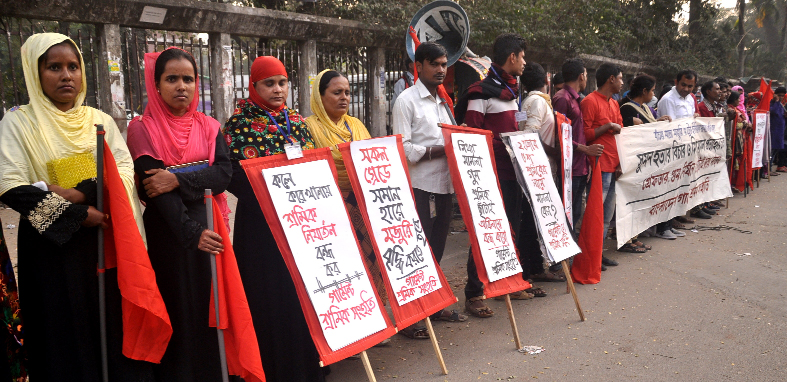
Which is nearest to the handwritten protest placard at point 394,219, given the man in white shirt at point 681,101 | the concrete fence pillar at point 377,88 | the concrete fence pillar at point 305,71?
the concrete fence pillar at point 305,71

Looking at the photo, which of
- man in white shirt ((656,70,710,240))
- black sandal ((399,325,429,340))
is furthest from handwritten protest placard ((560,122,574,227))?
man in white shirt ((656,70,710,240))

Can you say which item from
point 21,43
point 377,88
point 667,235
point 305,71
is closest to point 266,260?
point 21,43

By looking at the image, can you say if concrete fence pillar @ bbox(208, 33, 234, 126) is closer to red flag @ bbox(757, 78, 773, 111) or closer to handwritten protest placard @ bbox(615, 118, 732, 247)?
handwritten protest placard @ bbox(615, 118, 732, 247)

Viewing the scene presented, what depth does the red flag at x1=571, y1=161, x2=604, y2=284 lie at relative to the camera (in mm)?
5109

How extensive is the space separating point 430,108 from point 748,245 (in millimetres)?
4593

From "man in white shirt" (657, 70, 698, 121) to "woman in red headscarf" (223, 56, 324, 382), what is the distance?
6294 mm

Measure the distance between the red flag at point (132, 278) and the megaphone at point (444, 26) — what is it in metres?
4.97

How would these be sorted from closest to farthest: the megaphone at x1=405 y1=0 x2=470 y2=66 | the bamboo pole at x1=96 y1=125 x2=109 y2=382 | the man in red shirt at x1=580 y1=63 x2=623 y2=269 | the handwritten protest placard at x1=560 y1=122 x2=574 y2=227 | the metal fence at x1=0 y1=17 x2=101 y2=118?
the bamboo pole at x1=96 y1=125 x2=109 y2=382
the handwritten protest placard at x1=560 y1=122 x2=574 y2=227
the metal fence at x1=0 y1=17 x2=101 y2=118
the man in red shirt at x1=580 y1=63 x2=623 y2=269
the megaphone at x1=405 y1=0 x2=470 y2=66

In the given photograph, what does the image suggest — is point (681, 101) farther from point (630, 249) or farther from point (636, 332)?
point (636, 332)

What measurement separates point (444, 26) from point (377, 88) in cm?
238

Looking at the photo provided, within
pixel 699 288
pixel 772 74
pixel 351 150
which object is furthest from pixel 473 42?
pixel 772 74

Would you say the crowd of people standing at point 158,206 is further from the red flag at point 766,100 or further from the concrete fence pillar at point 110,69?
the red flag at point 766,100

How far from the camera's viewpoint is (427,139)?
4281 millimetres

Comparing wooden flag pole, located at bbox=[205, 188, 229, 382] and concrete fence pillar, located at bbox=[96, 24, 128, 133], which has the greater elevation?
concrete fence pillar, located at bbox=[96, 24, 128, 133]
